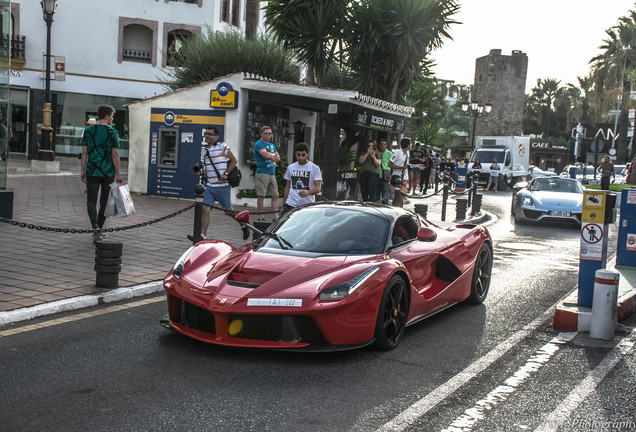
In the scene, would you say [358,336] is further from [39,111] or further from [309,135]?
[39,111]

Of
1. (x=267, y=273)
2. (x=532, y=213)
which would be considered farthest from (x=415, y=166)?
(x=267, y=273)

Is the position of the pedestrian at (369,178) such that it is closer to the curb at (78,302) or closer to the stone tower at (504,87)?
the curb at (78,302)

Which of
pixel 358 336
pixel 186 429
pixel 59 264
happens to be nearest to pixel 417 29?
pixel 59 264

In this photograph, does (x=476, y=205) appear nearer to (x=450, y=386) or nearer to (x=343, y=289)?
(x=343, y=289)

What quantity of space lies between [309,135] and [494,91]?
200 feet

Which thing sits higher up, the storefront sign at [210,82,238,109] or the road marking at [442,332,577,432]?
the storefront sign at [210,82,238,109]

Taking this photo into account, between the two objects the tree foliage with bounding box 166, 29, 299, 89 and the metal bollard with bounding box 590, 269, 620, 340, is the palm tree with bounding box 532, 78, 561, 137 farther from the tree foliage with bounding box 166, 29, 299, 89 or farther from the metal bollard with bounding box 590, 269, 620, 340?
the metal bollard with bounding box 590, 269, 620, 340

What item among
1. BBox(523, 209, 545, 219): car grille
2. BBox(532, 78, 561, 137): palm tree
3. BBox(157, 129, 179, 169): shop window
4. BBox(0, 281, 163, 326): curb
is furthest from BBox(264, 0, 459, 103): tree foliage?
BBox(532, 78, 561, 137): palm tree

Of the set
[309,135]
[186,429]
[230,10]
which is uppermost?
[230,10]

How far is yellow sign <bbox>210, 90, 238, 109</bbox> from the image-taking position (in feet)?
54.3

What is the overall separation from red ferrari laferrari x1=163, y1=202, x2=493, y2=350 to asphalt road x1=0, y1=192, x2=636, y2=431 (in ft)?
0.64

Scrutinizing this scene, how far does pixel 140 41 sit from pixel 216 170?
26286 millimetres

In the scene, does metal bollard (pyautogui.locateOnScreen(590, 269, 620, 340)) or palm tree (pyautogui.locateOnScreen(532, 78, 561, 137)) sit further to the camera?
palm tree (pyautogui.locateOnScreen(532, 78, 561, 137))

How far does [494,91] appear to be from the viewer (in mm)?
76812
